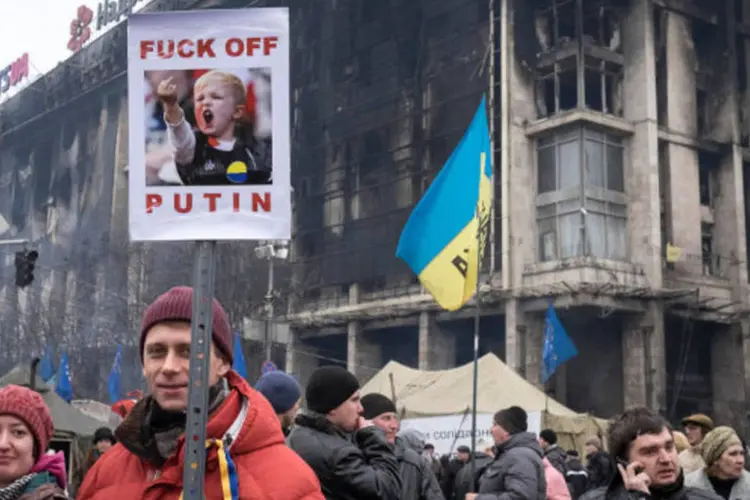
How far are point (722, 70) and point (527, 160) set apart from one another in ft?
32.2

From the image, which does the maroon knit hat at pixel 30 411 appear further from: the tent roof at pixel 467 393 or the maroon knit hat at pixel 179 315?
the tent roof at pixel 467 393

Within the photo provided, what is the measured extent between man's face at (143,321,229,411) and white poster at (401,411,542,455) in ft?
58.0

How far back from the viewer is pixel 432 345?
44281 millimetres

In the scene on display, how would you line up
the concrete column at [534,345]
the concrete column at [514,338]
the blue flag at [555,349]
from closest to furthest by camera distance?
the blue flag at [555,349] → the concrete column at [534,345] → the concrete column at [514,338]

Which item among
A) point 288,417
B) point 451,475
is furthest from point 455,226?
point 451,475

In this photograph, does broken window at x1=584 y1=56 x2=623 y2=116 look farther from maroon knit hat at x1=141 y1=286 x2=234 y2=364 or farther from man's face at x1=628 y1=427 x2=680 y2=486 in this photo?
maroon knit hat at x1=141 y1=286 x2=234 y2=364

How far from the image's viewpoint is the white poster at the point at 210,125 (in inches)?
120

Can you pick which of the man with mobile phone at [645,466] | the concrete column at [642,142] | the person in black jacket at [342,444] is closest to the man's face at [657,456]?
the man with mobile phone at [645,466]

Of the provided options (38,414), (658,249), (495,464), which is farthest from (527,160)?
(38,414)

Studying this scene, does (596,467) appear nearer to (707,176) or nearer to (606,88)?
(606,88)

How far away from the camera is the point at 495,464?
720cm

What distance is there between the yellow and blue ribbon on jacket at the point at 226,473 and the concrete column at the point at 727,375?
4184cm

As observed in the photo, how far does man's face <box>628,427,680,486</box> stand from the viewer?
13.8ft

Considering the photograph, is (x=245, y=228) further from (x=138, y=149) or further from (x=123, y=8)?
(x=123, y=8)
